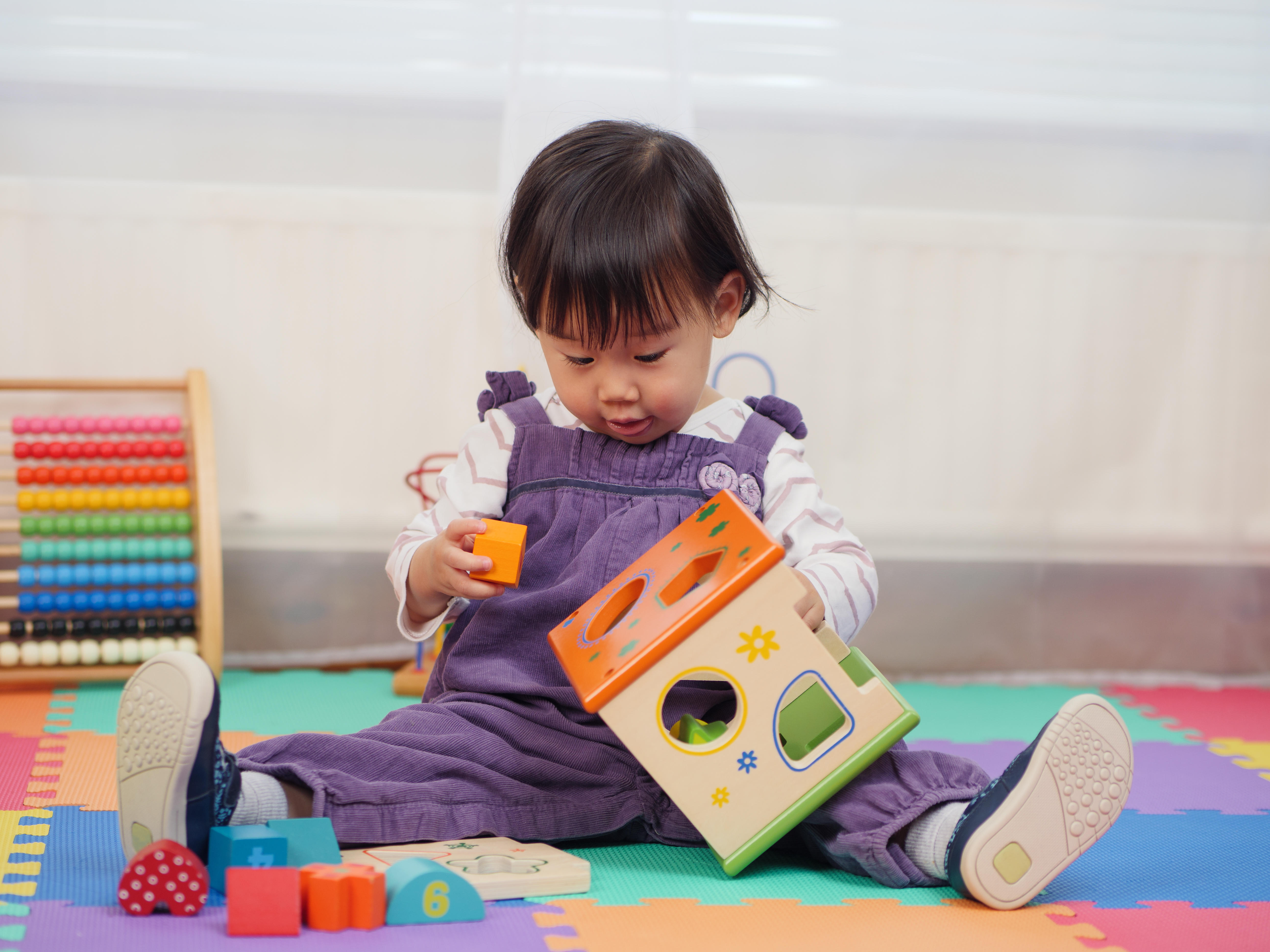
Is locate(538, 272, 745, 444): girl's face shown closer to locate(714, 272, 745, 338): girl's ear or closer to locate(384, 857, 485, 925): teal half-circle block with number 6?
locate(714, 272, 745, 338): girl's ear

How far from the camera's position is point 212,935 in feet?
1.96

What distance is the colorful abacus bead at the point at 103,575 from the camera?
139cm

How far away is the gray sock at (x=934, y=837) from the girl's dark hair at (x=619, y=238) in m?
0.39

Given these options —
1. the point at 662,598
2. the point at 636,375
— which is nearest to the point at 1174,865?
the point at 662,598

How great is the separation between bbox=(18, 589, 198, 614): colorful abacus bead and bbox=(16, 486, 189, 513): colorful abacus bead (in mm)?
106

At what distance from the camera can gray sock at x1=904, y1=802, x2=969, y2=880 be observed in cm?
73

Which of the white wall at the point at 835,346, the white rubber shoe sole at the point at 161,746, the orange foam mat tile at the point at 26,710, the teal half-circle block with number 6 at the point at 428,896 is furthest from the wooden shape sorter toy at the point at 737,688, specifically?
the white wall at the point at 835,346

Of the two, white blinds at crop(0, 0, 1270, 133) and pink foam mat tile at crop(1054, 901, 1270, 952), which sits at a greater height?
white blinds at crop(0, 0, 1270, 133)

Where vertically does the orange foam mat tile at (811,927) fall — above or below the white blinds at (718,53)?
below

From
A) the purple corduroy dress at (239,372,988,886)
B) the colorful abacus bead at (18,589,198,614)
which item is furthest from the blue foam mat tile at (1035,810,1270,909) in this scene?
the colorful abacus bead at (18,589,198,614)

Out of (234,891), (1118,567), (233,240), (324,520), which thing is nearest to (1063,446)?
(1118,567)

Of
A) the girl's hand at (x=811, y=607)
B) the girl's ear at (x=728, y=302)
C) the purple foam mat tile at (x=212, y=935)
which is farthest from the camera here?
the girl's ear at (x=728, y=302)

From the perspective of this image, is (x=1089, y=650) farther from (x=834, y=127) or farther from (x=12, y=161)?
(x=12, y=161)

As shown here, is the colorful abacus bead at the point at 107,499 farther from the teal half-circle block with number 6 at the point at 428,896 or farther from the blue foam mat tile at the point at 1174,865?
the blue foam mat tile at the point at 1174,865
